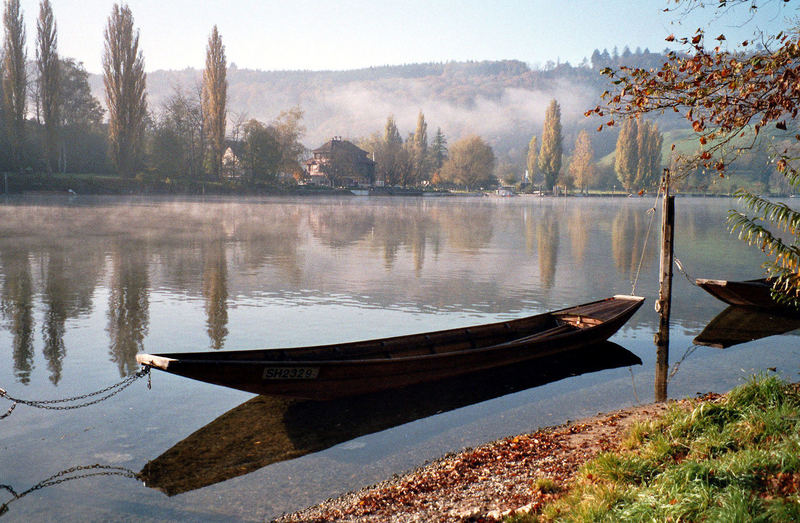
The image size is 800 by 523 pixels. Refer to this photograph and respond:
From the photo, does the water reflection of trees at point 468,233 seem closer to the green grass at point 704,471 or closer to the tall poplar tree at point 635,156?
the green grass at point 704,471

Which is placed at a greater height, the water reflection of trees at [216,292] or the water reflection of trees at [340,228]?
the water reflection of trees at [340,228]

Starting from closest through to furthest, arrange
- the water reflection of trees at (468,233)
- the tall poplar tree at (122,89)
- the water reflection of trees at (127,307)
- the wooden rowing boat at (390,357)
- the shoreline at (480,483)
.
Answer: the shoreline at (480,483) → the wooden rowing boat at (390,357) → the water reflection of trees at (127,307) → the water reflection of trees at (468,233) → the tall poplar tree at (122,89)

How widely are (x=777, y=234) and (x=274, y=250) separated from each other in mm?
38281

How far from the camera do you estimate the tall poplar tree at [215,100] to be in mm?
94188

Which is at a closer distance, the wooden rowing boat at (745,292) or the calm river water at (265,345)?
the calm river water at (265,345)

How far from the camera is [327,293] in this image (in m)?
21.5

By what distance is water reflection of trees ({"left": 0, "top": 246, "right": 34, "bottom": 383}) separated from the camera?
43.3ft

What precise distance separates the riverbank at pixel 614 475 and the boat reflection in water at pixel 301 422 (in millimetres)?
1833

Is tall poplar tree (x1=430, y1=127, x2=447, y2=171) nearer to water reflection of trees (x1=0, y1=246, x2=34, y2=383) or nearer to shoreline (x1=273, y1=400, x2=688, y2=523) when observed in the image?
water reflection of trees (x1=0, y1=246, x2=34, y2=383)

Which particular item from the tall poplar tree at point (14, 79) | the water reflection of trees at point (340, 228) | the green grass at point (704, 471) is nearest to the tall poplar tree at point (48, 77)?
the tall poplar tree at point (14, 79)

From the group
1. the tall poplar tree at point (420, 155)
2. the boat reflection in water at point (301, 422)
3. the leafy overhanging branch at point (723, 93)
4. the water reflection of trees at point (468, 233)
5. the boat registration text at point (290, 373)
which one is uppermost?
the tall poplar tree at point (420, 155)

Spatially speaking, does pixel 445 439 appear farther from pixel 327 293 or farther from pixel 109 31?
pixel 109 31

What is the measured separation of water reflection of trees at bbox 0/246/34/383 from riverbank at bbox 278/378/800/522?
8661 mm

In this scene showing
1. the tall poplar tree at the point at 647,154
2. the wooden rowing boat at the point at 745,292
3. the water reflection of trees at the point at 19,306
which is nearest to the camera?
the water reflection of trees at the point at 19,306
